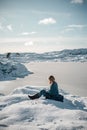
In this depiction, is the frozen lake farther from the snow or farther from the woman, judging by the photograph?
the snow

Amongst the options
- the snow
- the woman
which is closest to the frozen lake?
the woman

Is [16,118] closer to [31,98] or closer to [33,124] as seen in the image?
[33,124]

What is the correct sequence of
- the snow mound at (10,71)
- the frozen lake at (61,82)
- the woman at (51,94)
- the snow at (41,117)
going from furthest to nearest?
the snow mound at (10,71)
the frozen lake at (61,82)
the woman at (51,94)
the snow at (41,117)

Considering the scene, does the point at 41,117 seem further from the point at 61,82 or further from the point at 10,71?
the point at 10,71

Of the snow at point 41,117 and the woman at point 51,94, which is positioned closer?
the snow at point 41,117

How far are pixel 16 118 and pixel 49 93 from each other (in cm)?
395

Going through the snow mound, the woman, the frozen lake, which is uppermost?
the woman

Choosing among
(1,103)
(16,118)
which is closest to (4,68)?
(1,103)

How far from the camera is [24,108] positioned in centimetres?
1205

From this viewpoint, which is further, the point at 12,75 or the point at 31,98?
the point at 12,75

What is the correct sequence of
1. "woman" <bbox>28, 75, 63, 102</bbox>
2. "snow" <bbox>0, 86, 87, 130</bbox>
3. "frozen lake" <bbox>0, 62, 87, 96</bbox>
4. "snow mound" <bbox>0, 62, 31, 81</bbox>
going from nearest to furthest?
"snow" <bbox>0, 86, 87, 130</bbox>, "woman" <bbox>28, 75, 63, 102</bbox>, "frozen lake" <bbox>0, 62, 87, 96</bbox>, "snow mound" <bbox>0, 62, 31, 81</bbox>

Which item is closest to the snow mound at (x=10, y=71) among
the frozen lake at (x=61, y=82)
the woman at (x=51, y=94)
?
the frozen lake at (x=61, y=82)

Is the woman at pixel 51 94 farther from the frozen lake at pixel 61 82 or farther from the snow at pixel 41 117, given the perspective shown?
the frozen lake at pixel 61 82

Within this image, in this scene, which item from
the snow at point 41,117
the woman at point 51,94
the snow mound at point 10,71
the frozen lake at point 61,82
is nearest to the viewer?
the snow at point 41,117
